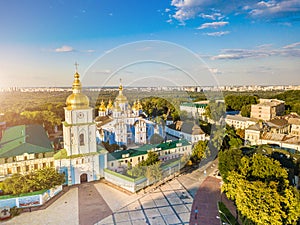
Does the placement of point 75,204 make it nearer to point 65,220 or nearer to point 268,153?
point 65,220

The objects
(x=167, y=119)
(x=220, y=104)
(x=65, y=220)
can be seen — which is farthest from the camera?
(x=167, y=119)

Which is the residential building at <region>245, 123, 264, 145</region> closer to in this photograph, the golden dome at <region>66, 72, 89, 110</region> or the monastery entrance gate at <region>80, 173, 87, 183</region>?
the monastery entrance gate at <region>80, 173, 87, 183</region>

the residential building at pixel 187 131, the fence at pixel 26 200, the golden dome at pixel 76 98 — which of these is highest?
the golden dome at pixel 76 98

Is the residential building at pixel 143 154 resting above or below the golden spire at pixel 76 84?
below

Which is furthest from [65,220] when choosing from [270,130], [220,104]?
[270,130]

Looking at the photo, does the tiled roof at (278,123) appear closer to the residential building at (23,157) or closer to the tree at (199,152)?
the tree at (199,152)

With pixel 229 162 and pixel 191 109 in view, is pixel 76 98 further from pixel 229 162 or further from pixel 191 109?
pixel 191 109

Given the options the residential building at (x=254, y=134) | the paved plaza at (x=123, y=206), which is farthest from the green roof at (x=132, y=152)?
the residential building at (x=254, y=134)
